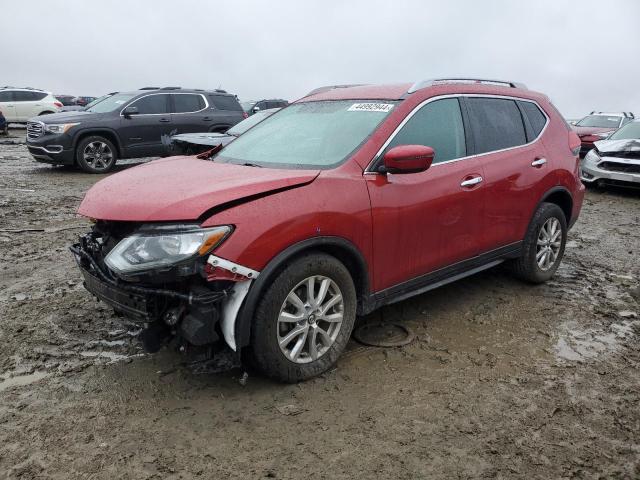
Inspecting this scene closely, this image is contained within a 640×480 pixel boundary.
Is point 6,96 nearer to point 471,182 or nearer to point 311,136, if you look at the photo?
point 311,136

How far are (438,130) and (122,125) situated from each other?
9640 millimetres

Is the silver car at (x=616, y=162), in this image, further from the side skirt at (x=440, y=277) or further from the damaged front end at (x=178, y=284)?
the damaged front end at (x=178, y=284)

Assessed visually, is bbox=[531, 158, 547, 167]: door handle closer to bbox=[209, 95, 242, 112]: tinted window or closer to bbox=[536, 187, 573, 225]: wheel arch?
bbox=[536, 187, 573, 225]: wheel arch

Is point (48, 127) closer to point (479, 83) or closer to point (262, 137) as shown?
point (262, 137)

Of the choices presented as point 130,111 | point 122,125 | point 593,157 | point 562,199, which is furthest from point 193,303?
point 593,157

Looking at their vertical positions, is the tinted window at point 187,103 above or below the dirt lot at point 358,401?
above

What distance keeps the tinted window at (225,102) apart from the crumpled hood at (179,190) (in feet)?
33.3

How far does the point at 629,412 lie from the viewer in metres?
2.96

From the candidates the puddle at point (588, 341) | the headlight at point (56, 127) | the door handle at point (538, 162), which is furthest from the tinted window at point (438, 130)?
the headlight at point (56, 127)

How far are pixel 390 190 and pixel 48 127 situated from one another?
33.4 ft

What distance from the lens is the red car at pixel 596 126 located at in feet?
45.3

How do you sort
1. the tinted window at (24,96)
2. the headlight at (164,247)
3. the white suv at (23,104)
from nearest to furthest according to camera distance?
the headlight at (164,247)
the white suv at (23,104)
the tinted window at (24,96)

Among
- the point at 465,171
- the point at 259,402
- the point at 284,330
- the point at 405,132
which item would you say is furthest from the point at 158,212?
the point at 465,171

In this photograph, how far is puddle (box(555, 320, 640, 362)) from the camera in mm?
3652
